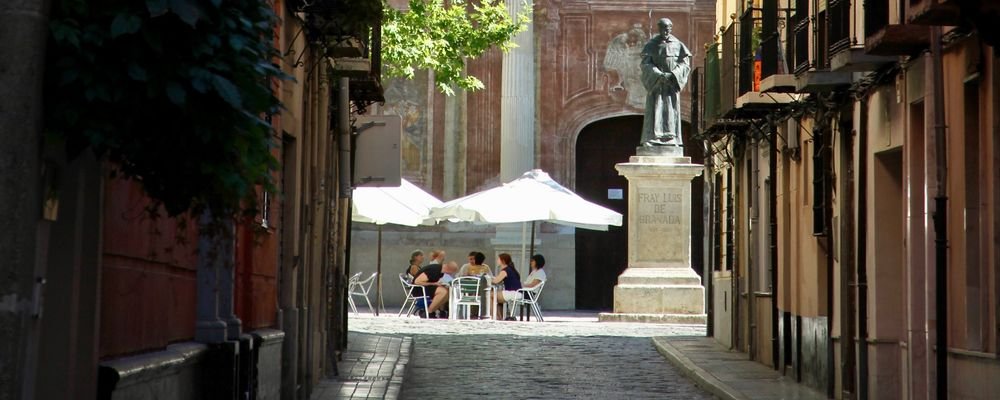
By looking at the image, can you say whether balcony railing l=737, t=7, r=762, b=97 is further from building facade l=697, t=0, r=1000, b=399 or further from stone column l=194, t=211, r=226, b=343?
stone column l=194, t=211, r=226, b=343

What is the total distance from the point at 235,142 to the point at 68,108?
1.81 ft

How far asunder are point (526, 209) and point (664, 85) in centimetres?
372

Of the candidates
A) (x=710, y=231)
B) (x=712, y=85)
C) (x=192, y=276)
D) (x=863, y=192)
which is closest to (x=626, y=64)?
(x=710, y=231)

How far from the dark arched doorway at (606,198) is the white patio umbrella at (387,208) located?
6973 millimetres

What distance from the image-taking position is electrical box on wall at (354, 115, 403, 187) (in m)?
20.0

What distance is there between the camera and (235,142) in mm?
5699

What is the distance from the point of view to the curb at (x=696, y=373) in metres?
16.0

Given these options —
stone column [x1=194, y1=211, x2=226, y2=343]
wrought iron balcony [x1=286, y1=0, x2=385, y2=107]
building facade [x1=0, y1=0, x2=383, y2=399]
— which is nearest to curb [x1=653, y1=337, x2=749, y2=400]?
building facade [x1=0, y1=0, x2=383, y2=399]

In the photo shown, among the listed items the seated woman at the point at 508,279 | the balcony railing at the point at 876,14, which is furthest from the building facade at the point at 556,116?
the balcony railing at the point at 876,14

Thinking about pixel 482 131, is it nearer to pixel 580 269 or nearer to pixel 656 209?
pixel 580 269

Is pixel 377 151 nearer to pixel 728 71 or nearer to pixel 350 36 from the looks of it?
pixel 728 71

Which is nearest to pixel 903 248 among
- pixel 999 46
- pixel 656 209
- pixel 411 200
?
pixel 999 46

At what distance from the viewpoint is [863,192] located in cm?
1528

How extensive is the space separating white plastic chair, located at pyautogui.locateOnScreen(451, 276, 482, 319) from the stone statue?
411cm
